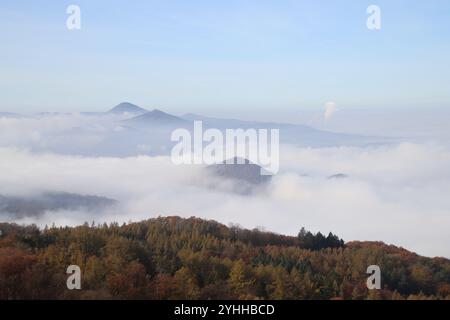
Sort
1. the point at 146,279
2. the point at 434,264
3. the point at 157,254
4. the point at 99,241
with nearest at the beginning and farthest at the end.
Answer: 1. the point at 146,279
2. the point at 157,254
3. the point at 99,241
4. the point at 434,264

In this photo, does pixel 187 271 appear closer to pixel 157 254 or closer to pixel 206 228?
pixel 157 254

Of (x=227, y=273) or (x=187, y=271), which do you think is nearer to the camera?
(x=187, y=271)
